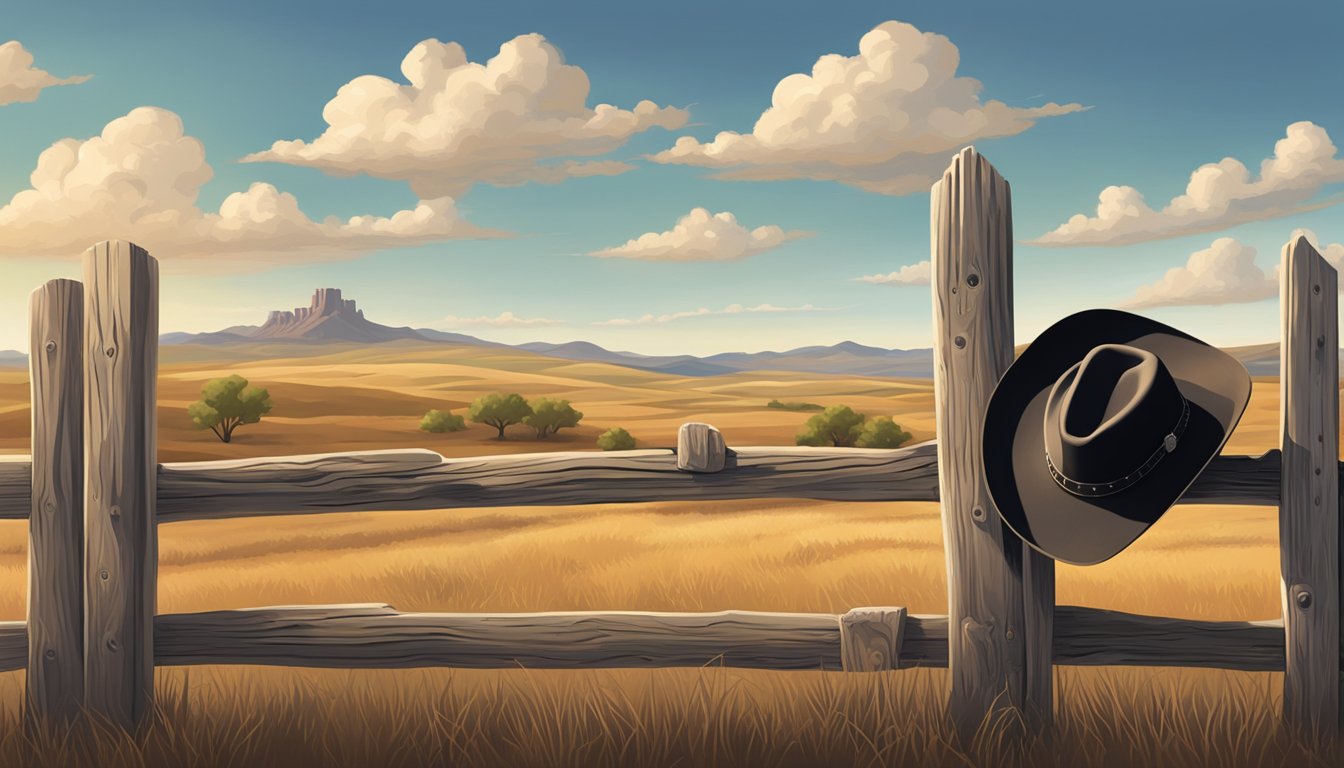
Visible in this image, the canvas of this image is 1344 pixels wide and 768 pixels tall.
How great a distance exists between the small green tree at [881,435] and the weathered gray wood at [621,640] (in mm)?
25176

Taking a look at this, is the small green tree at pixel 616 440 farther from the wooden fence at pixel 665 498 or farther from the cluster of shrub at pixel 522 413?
the wooden fence at pixel 665 498

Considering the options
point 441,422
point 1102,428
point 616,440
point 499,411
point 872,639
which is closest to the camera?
point 1102,428

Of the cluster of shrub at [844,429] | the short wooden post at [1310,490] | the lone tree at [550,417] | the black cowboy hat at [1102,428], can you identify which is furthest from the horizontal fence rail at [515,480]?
the lone tree at [550,417]

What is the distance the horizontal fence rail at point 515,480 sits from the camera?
402 cm

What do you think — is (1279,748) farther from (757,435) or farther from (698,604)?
(757,435)

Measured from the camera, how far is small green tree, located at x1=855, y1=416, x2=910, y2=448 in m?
29.4

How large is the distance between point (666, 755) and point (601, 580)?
3.58 meters

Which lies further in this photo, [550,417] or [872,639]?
[550,417]

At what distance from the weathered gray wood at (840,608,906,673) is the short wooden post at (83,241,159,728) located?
8.96 feet

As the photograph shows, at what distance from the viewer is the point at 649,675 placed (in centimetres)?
438

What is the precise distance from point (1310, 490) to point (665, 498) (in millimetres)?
2389

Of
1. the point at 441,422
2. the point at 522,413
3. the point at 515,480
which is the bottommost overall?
the point at 441,422

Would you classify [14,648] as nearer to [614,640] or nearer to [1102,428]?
[614,640]

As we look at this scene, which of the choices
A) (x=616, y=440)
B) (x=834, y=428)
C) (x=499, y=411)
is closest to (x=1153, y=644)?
(x=616, y=440)
